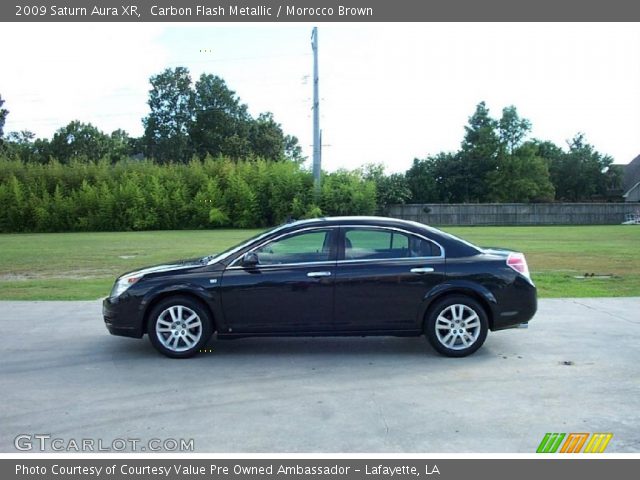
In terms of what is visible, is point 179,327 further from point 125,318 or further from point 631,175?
point 631,175

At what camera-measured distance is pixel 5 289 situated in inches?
476

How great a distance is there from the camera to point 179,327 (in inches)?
263

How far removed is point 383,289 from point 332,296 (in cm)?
56

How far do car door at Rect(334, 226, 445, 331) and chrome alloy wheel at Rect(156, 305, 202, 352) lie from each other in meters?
1.57

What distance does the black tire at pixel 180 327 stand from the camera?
667 cm

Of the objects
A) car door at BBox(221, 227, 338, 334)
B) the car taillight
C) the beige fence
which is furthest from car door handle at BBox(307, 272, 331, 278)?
the beige fence

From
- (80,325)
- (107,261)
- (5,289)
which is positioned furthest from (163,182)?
(80,325)

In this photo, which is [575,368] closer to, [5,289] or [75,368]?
[75,368]

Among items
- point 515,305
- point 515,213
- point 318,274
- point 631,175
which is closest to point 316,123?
point 515,213

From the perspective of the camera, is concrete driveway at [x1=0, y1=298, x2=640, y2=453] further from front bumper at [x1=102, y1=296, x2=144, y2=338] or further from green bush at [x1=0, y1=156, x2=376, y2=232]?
green bush at [x1=0, y1=156, x2=376, y2=232]

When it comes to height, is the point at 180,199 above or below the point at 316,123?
below

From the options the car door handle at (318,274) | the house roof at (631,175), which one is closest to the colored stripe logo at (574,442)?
the car door handle at (318,274)

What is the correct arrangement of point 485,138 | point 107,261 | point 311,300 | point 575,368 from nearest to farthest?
point 575,368
point 311,300
point 107,261
point 485,138
